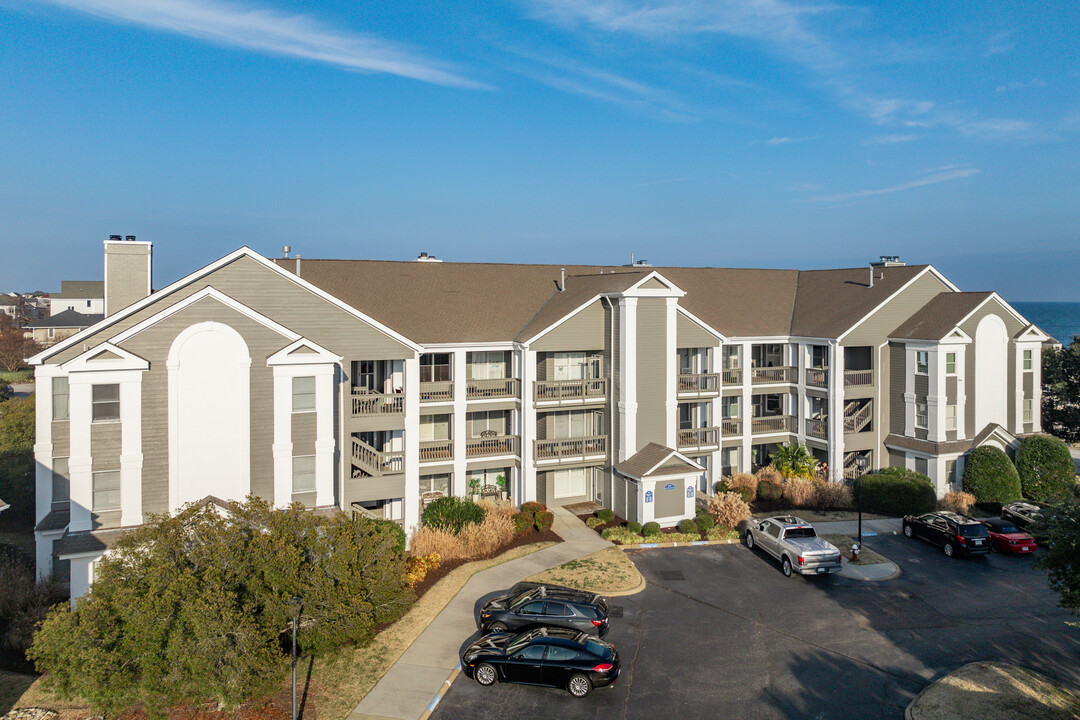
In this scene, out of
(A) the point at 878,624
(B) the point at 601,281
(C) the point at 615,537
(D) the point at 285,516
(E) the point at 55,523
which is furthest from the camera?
(B) the point at 601,281

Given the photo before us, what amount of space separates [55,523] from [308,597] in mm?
12037

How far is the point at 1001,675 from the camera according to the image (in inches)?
706

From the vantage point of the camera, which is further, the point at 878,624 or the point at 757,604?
the point at 757,604

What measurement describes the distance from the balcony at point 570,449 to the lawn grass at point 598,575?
630 cm

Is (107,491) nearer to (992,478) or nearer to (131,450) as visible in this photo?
(131,450)

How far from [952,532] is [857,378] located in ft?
35.3

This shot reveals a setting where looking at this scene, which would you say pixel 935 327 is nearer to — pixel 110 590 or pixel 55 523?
pixel 110 590

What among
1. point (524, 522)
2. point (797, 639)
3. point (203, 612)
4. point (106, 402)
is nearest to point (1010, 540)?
point (797, 639)

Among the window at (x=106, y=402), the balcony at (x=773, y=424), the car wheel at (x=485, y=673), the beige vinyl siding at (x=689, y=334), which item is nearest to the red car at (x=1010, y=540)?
the balcony at (x=773, y=424)

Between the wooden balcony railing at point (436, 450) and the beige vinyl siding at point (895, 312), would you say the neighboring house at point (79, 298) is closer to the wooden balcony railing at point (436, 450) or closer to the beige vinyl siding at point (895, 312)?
the wooden balcony railing at point (436, 450)

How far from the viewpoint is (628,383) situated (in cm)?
3238

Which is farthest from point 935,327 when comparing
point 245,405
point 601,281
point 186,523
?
point 186,523

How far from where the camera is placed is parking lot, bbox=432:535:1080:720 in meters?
17.0

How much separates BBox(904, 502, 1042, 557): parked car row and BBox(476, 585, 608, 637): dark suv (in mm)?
A: 15554
